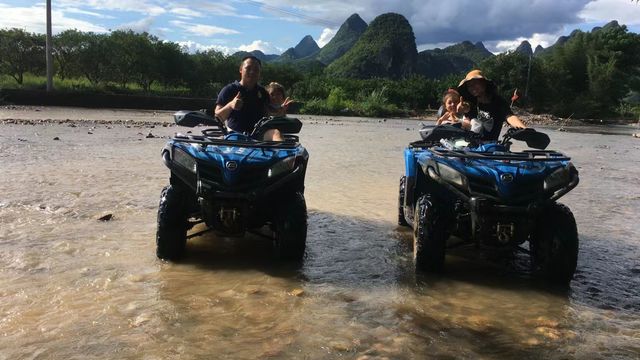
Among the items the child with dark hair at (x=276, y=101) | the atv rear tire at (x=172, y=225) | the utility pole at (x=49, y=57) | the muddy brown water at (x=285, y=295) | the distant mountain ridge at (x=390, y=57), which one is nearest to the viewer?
the muddy brown water at (x=285, y=295)

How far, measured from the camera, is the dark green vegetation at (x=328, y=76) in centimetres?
4388

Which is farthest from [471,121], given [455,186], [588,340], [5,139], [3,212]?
[5,139]

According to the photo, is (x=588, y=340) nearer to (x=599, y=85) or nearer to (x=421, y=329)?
(x=421, y=329)

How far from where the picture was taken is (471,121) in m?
6.00

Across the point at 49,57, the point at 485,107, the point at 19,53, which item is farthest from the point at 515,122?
the point at 19,53

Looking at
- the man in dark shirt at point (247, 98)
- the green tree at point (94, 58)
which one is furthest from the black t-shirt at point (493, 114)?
the green tree at point (94, 58)

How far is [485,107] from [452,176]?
6.46 feet

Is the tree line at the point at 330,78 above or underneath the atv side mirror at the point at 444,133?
above

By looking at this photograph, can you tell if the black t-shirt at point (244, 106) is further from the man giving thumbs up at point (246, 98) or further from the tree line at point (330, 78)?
the tree line at point (330, 78)

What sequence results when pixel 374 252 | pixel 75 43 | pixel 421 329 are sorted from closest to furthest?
pixel 421 329 < pixel 374 252 < pixel 75 43

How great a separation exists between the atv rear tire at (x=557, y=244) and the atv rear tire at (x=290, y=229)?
6.33 ft

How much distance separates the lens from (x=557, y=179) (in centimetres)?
445

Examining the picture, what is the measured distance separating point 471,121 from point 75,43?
1799 inches

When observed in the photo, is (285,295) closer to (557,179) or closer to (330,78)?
(557,179)
